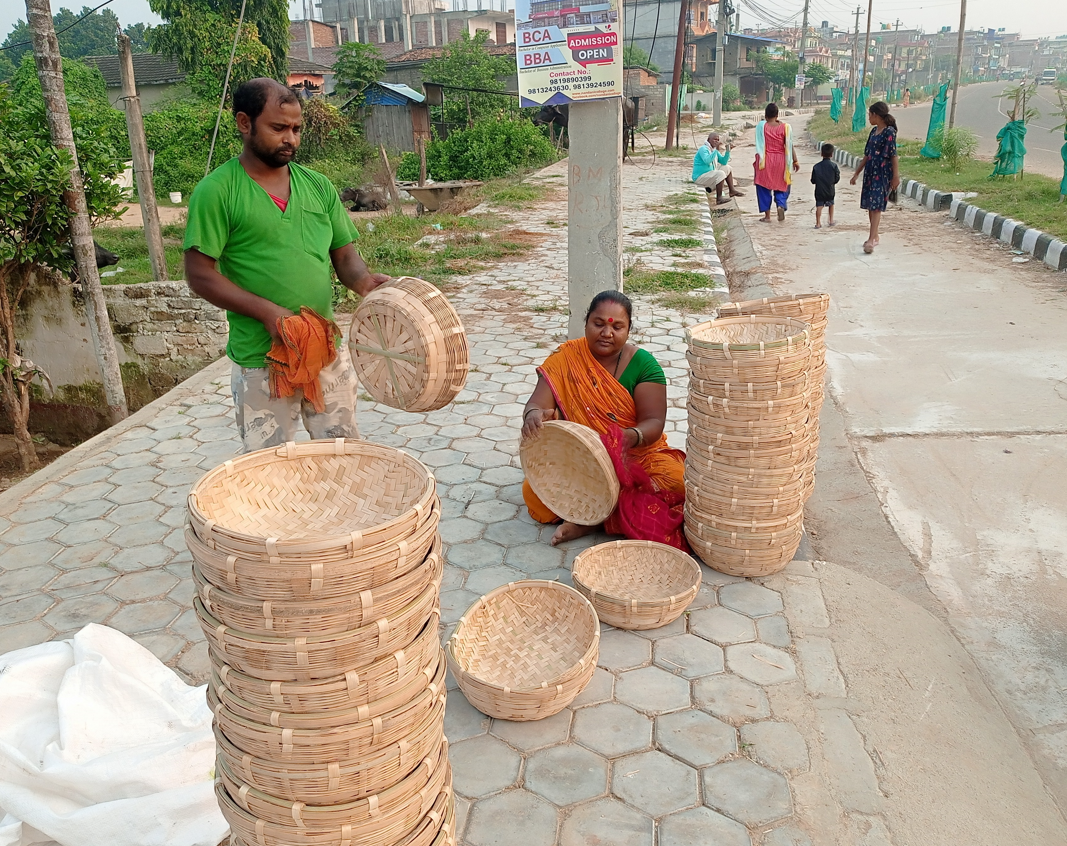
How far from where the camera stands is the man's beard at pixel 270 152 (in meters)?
2.82

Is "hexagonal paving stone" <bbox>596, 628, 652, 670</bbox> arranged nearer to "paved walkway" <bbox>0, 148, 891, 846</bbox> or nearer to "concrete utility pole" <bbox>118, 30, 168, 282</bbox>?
"paved walkway" <bbox>0, 148, 891, 846</bbox>

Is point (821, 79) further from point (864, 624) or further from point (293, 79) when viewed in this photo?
point (864, 624)

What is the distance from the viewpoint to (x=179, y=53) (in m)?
26.2

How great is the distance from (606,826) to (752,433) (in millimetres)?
1616

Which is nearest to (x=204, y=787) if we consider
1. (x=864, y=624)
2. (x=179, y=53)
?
(x=864, y=624)

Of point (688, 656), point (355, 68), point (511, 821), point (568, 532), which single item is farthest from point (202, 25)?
point (511, 821)

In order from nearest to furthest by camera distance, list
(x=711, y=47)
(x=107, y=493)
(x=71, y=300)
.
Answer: (x=107, y=493), (x=71, y=300), (x=711, y=47)

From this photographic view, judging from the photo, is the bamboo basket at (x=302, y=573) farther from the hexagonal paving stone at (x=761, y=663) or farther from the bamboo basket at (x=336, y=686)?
the hexagonal paving stone at (x=761, y=663)

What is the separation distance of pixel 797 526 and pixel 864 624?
480 millimetres

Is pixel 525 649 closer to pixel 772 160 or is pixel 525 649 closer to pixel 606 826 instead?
pixel 606 826

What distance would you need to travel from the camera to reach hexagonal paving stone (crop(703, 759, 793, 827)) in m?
2.35

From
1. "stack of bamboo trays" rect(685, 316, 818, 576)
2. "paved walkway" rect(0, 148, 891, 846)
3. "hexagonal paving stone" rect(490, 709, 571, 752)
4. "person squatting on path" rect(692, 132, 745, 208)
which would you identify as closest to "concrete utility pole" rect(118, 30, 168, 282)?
"paved walkway" rect(0, 148, 891, 846)

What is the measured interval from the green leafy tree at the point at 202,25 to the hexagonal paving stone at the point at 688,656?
2663 cm

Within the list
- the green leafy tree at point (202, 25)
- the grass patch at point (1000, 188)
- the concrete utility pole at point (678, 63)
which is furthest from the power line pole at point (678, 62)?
the green leafy tree at point (202, 25)
